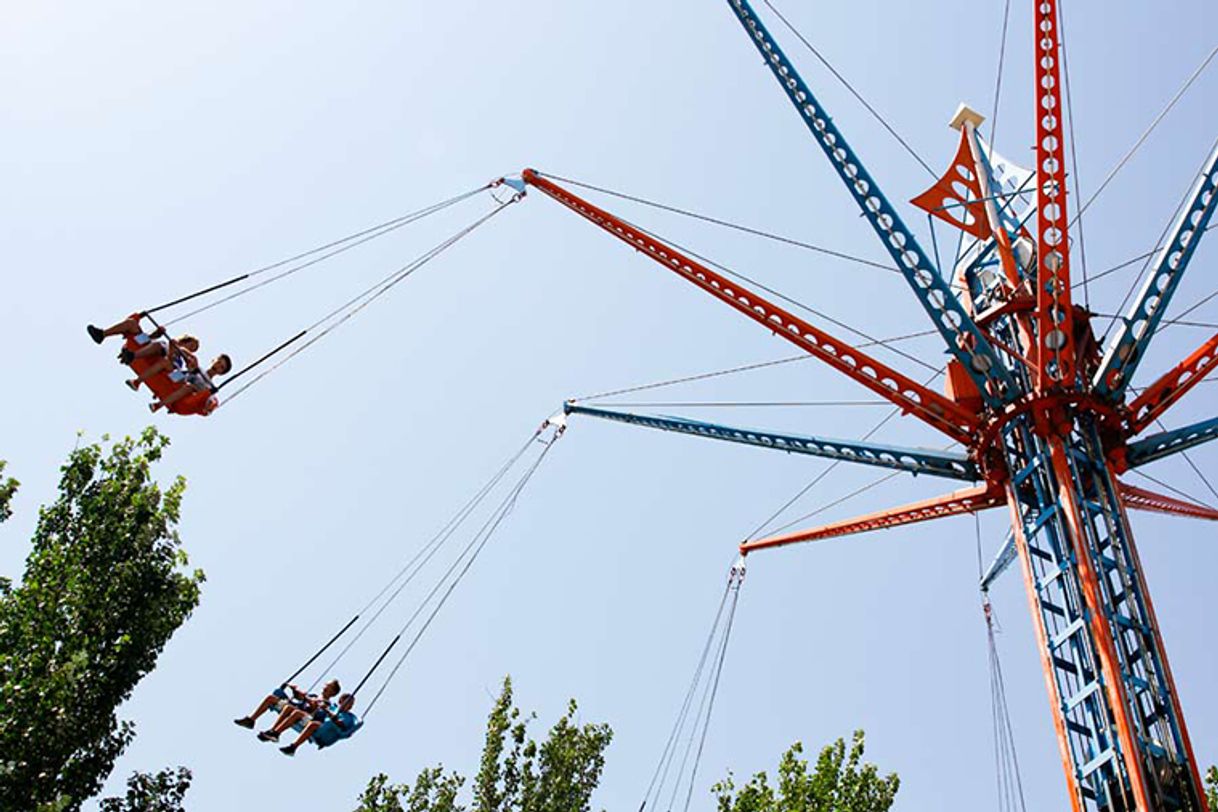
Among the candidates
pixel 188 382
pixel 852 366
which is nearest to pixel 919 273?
pixel 852 366

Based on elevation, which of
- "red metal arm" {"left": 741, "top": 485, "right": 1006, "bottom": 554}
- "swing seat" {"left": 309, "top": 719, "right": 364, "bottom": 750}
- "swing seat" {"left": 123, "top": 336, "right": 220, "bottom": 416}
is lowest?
"swing seat" {"left": 309, "top": 719, "right": 364, "bottom": 750}

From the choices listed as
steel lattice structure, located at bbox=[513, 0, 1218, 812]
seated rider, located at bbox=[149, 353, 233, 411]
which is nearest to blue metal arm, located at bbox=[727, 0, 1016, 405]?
steel lattice structure, located at bbox=[513, 0, 1218, 812]

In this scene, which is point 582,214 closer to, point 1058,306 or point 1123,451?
point 1058,306

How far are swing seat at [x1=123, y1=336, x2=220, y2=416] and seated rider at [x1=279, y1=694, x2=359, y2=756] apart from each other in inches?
181

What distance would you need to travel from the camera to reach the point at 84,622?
16859 millimetres

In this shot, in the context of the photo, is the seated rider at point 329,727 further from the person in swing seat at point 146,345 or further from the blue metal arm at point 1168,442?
the blue metal arm at point 1168,442

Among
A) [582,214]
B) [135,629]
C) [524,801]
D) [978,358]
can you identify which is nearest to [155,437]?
[135,629]

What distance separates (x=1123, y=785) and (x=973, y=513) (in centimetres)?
629

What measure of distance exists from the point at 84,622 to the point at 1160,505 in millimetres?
18875

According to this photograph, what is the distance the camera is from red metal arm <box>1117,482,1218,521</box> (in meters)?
19.4

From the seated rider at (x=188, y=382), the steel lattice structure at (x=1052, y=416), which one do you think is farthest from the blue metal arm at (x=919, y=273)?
the seated rider at (x=188, y=382)

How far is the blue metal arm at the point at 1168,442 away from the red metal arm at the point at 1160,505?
1234mm

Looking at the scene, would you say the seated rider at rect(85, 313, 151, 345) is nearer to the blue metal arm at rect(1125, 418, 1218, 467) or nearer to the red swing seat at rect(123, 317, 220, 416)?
the red swing seat at rect(123, 317, 220, 416)

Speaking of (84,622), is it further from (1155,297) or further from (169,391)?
(1155,297)
